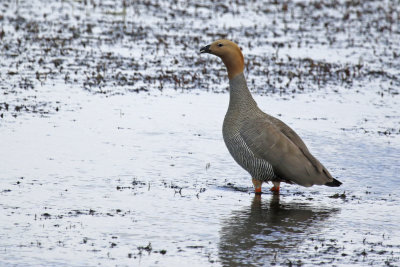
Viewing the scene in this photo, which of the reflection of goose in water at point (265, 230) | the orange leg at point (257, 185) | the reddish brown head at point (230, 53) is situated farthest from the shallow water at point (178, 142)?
the reddish brown head at point (230, 53)

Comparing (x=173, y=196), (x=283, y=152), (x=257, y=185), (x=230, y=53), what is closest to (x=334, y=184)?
(x=283, y=152)

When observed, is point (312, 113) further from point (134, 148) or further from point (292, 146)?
point (292, 146)

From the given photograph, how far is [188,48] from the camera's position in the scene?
2228cm

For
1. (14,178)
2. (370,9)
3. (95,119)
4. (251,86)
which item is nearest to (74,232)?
(14,178)

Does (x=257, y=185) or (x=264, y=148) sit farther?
(x=257, y=185)

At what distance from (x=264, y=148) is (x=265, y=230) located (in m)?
1.49

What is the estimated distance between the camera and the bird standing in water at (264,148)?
9.91m

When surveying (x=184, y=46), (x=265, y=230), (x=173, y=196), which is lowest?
(x=265, y=230)

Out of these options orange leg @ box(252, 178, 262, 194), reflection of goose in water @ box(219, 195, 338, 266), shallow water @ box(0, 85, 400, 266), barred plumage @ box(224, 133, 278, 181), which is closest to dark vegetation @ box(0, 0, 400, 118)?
shallow water @ box(0, 85, 400, 266)

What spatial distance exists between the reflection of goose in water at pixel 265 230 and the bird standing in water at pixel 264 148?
36 cm

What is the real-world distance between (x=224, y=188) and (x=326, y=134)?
391 centimetres

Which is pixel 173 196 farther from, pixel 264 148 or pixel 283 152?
pixel 283 152

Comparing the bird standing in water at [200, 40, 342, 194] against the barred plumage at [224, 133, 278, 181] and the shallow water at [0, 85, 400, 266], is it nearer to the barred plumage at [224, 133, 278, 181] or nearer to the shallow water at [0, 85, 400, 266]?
the barred plumage at [224, 133, 278, 181]

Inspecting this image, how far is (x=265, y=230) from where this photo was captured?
8828 millimetres
